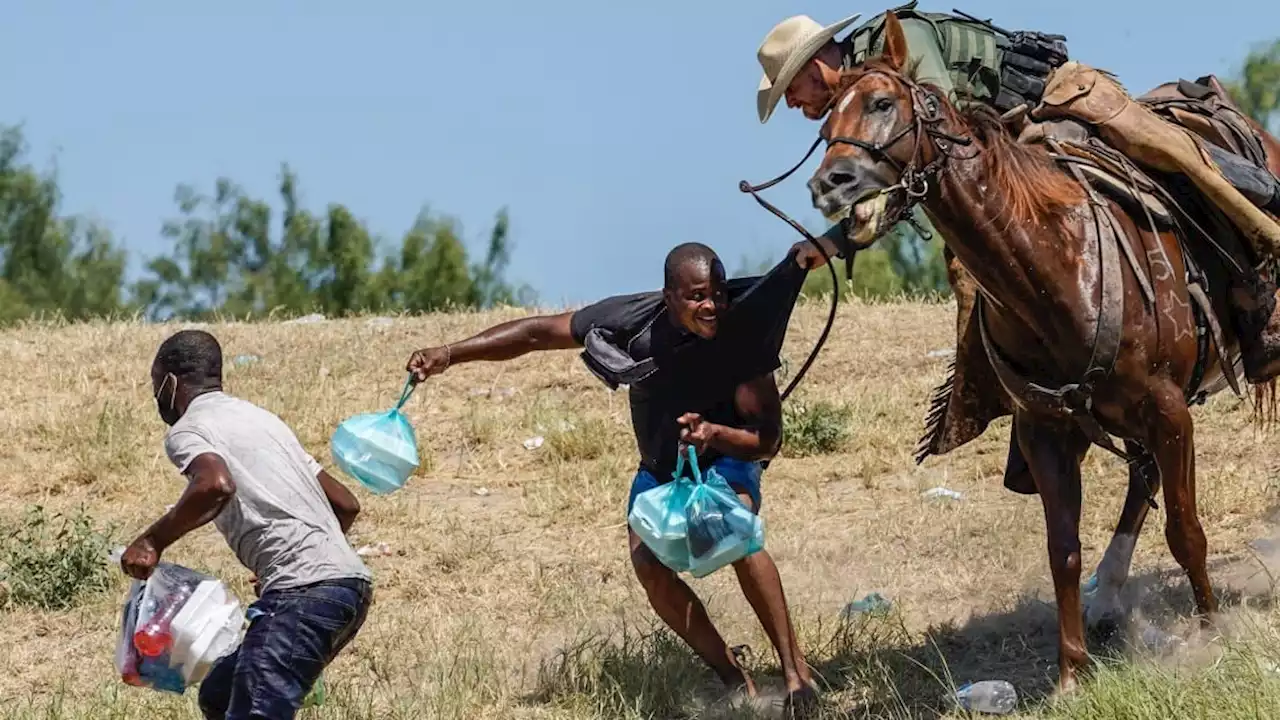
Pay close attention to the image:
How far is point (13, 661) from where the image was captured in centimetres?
848

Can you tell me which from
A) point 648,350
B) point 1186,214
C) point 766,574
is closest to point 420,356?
point 648,350

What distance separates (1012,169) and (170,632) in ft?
10.5

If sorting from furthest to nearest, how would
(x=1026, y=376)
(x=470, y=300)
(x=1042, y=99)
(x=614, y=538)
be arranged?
(x=470, y=300)
(x=614, y=538)
(x=1042, y=99)
(x=1026, y=376)

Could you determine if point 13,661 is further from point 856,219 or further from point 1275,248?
point 1275,248

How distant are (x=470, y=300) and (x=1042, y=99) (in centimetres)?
2372

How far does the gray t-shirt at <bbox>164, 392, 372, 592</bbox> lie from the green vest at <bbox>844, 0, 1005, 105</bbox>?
7.90ft

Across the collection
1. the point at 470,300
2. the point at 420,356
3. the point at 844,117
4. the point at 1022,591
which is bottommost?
the point at 470,300

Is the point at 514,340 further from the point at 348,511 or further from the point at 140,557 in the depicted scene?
the point at 140,557

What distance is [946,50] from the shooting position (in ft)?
23.0

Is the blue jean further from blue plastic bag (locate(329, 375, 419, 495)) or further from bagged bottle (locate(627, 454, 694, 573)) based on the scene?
bagged bottle (locate(627, 454, 694, 573))

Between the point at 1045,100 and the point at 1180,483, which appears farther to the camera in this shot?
the point at 1045,100

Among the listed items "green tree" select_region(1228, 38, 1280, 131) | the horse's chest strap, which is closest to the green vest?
the horse's chest strap

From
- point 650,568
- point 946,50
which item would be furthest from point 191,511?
point 946,50

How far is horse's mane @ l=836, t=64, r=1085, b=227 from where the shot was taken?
6.58m
